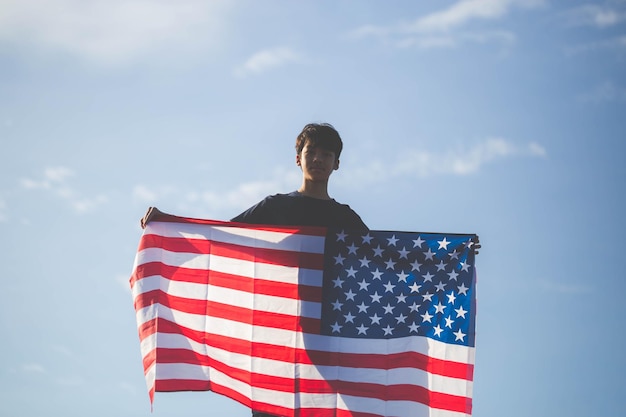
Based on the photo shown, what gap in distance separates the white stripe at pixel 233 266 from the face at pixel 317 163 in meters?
0.94

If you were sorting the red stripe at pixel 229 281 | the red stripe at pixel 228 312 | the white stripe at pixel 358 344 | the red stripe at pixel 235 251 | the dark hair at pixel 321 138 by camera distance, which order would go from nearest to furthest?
the white stripe at pixel 358 344 < the red stripe at pixel 228 312 < the red stripe at pixel 229 281 < the red stripe at pixel 235 251 < the dark hair at pixel 321 138

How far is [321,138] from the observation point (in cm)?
856

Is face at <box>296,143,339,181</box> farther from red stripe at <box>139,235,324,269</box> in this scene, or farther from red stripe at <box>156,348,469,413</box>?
red stripe at <box>156,348,469,413</box>

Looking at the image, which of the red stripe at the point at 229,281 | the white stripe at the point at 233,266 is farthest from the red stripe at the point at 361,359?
the white stripe at the point at 233,266

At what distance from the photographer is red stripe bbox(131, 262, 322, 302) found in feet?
27.2

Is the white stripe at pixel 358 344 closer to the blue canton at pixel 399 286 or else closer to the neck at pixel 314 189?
the blue canton at pixel 399 286

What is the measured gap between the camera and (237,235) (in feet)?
28.6

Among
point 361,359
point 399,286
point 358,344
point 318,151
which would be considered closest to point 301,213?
point 318,151

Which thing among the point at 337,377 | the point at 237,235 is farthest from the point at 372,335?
the point at 237,235

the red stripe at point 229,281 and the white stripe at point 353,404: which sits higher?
the red stripe at point 229,281

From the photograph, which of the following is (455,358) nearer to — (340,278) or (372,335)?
→ (372,335)

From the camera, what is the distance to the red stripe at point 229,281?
27.2 feet

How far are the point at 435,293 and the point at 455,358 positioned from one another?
0.68 meters

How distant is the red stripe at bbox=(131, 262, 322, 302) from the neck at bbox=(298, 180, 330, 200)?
3.01 feet
